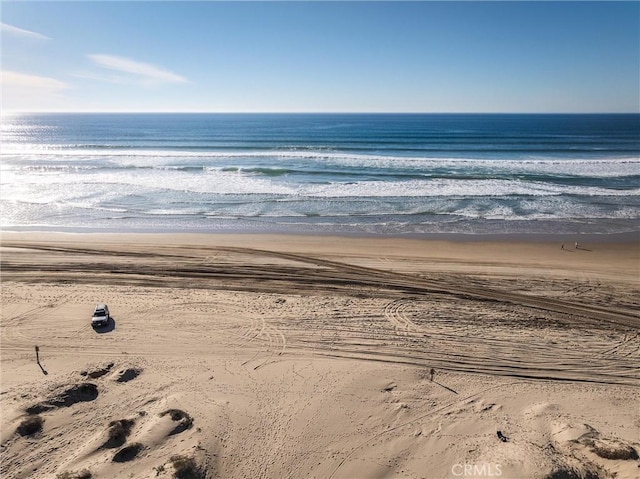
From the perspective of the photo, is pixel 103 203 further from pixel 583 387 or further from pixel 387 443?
pixel 583 387

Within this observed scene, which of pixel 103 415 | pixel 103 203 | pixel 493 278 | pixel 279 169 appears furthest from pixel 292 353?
pixel 279 169

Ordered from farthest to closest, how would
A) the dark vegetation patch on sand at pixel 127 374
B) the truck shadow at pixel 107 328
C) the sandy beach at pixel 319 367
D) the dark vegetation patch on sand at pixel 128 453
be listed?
the truck shadow at pixel 107 328
the dark vegetation patch on sand at pixel 127 374
the sandy beach at pixel 319 367
the dark vegetation patch on sand at pixel 128 453

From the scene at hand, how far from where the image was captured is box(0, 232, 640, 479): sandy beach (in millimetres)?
7465

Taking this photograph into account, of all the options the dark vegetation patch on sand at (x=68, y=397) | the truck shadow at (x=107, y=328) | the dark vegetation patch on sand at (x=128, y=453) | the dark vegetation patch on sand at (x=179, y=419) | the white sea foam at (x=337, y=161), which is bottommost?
the dark vegetation patch on sand at (x=128, y=453)

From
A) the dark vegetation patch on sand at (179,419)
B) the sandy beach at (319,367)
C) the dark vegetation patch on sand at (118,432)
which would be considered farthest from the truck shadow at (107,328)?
the dark vegetation patch on sand at (179,419)

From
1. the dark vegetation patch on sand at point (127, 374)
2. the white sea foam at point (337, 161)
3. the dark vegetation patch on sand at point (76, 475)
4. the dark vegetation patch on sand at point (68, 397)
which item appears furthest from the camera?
the white sea foam at point (337, 161)

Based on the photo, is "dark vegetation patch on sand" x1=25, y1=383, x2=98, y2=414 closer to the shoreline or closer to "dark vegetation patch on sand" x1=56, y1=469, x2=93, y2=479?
"dark vegetation patch on sand" x1=56, y1=469, x2=93, y2=479

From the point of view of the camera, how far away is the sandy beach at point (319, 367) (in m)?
7.46

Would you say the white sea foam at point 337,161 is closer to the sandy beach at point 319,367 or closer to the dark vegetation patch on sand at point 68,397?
the sandy beach at point 319,367

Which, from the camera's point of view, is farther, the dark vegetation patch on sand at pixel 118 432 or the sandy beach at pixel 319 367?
the dark vegetation patch on sand at pixel 118 432

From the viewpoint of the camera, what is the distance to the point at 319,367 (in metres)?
9.98

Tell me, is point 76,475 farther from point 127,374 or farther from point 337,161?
point 337,161

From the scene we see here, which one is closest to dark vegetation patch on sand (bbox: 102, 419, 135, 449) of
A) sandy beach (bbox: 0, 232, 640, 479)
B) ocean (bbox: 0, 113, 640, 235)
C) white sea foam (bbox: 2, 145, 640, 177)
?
sandy beach (bbox: 0, 232, 640, 479)

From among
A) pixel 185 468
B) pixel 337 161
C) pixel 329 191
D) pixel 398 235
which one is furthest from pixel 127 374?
pixel 337 161
